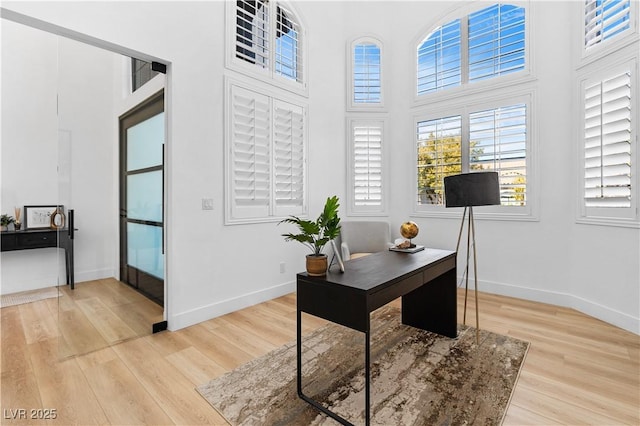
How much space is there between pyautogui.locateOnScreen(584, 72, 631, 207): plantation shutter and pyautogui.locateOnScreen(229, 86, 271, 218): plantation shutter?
3420 millimetres

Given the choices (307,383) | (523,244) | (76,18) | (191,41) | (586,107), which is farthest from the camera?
(523,244)

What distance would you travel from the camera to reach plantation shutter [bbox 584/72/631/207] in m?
2.86

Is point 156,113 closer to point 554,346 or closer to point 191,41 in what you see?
point 191,41

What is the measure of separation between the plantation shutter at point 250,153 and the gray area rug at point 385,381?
5.20ft

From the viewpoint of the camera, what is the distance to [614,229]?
9.79ft

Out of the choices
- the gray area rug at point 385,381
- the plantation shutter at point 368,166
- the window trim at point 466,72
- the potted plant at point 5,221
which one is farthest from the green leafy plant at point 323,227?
the potted plant at point 5,221

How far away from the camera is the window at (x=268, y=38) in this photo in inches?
136

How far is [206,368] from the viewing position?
2232 millimetres

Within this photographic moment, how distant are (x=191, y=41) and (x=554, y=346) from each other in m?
4.21

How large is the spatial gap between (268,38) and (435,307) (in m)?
3.47

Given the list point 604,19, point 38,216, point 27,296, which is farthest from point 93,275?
point 604,19

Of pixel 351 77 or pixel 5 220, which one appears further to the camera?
pixel 351 77

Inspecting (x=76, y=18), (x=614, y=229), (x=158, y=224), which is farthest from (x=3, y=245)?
(x=614, y=229)

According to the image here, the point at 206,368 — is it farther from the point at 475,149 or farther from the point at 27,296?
the point at 475,149
